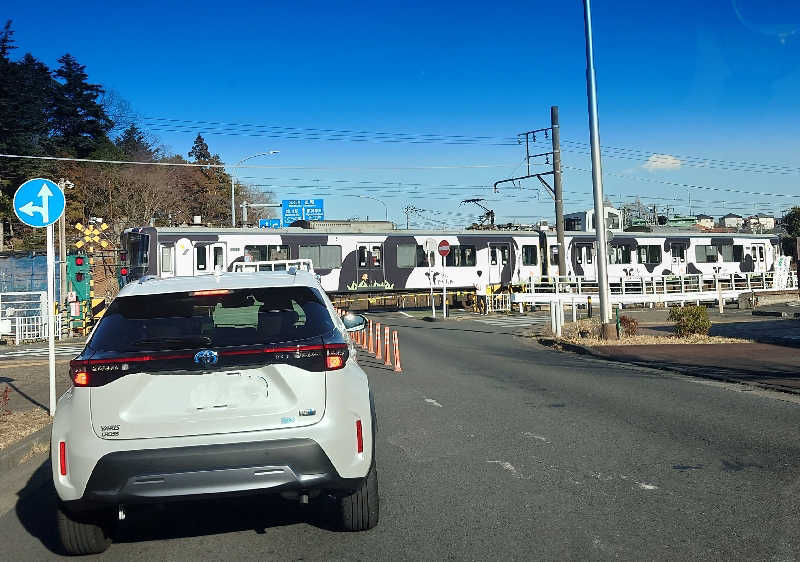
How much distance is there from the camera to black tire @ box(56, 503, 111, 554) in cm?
458

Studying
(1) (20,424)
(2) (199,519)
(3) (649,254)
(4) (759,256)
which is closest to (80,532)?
(2) (199,519)

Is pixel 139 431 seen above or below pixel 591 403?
above

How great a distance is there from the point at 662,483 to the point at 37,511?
504cm

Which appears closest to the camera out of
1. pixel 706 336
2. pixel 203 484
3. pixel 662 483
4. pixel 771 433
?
pixel 203 484

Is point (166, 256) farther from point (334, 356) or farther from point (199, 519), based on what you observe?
point (334, 356)

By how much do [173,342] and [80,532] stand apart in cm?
143

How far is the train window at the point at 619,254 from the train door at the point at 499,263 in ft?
20.4

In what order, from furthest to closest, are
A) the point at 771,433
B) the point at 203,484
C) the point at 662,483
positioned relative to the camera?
the point at 771,433, the point at 662,483, the point at 203,484

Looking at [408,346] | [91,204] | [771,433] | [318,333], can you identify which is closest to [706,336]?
[408,346]

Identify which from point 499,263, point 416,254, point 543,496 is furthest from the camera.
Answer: point 499,263

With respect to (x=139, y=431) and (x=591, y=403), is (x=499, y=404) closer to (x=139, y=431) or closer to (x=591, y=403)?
(x=591, y=403)

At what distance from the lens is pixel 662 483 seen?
5879mm

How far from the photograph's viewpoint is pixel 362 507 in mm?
4824

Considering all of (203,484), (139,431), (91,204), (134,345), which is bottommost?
(203,484)
